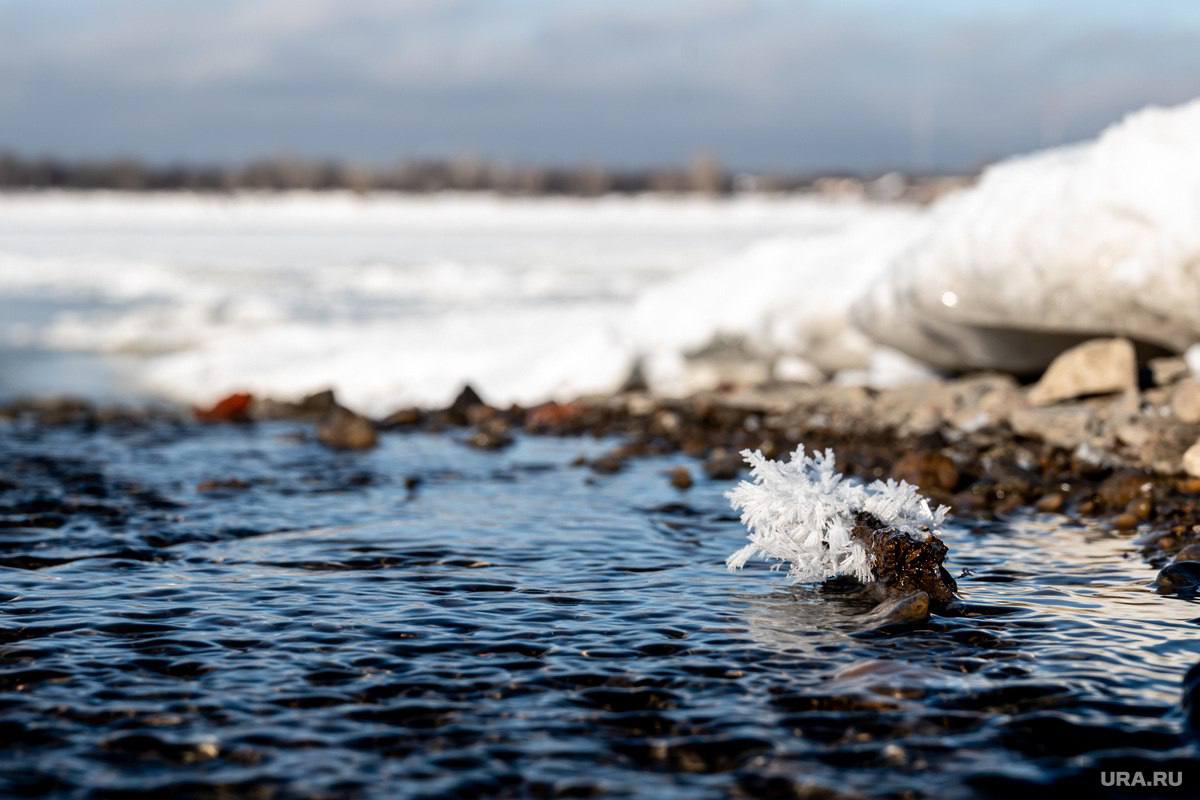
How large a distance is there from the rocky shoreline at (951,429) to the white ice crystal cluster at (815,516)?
1.18 metres

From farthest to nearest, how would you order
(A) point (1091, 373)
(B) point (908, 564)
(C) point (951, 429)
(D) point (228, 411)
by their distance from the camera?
(D) point (228, 411) → (C) point (951, 429) → (A) point (1091, 373) → (B) point (908, 564)

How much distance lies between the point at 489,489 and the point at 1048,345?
4.80m

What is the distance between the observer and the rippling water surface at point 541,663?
4.09 metres

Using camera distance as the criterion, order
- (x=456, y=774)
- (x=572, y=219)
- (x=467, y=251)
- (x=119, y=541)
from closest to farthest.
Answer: (x=456, y=774) < (x=119, y=541) < (x=467, y=251) < (x=572, y=219)

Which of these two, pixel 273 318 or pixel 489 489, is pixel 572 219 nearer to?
pixel 273 318

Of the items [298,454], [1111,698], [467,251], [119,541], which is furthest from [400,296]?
[1111,698]

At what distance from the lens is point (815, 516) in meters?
6.02

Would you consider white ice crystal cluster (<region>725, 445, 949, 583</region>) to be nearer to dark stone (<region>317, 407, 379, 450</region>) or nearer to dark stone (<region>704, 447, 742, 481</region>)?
dark stone (<region>704, 447, 742, 481</region>)

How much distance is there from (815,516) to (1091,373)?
4779 millimetres

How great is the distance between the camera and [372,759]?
4164 millimetres

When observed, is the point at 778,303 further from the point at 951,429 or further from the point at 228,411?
the point at 228,411

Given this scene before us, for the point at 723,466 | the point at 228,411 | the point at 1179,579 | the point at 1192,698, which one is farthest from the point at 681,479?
the point at 228,411

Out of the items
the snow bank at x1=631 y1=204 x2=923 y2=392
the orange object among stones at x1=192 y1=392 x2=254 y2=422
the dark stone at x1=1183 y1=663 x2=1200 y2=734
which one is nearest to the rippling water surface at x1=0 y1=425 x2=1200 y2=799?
the dark stone at x1=1183 y1=663 x2=1200 y2=734

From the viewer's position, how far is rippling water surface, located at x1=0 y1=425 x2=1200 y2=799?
4.09m
